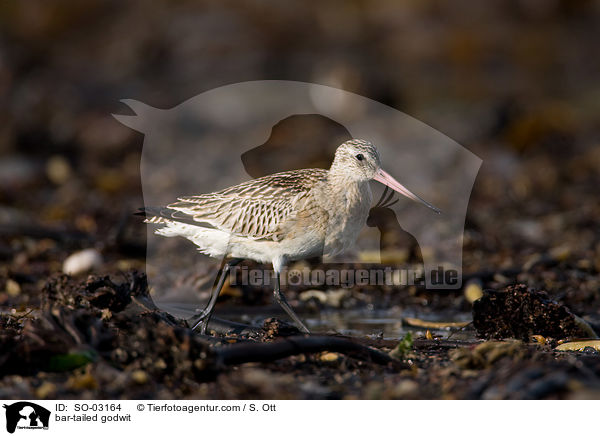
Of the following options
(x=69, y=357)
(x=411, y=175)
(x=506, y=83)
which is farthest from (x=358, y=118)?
(x=69, y=357)

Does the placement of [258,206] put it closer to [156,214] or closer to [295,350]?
[156,214]

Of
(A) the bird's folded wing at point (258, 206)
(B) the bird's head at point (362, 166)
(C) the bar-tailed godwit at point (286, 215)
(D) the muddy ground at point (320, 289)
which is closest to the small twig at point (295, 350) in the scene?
(D) the muddy ground at point (320, 289)

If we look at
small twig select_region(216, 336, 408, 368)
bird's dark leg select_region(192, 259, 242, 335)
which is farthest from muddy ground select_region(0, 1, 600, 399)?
bird's dark leg select_region(192, 259, 242, 335)

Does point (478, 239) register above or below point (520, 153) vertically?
below

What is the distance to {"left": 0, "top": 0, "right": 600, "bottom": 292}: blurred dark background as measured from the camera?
Result: 955 centimetres

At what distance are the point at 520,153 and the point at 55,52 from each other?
13.3 m

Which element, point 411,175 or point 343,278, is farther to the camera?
point 411,175

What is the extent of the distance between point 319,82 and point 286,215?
1128 cm

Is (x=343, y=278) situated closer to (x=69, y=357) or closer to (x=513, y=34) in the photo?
(x=69, y=357)

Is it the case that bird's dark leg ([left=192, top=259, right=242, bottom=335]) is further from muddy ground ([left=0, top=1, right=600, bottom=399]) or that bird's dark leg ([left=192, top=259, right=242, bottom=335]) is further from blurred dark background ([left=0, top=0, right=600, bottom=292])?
blurred dark background ([left=0, top=0, right=600, bottom=292])

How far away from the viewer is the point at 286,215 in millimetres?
5801

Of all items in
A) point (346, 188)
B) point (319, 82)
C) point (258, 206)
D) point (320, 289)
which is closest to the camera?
point (258, 206)

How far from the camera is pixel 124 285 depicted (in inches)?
217
